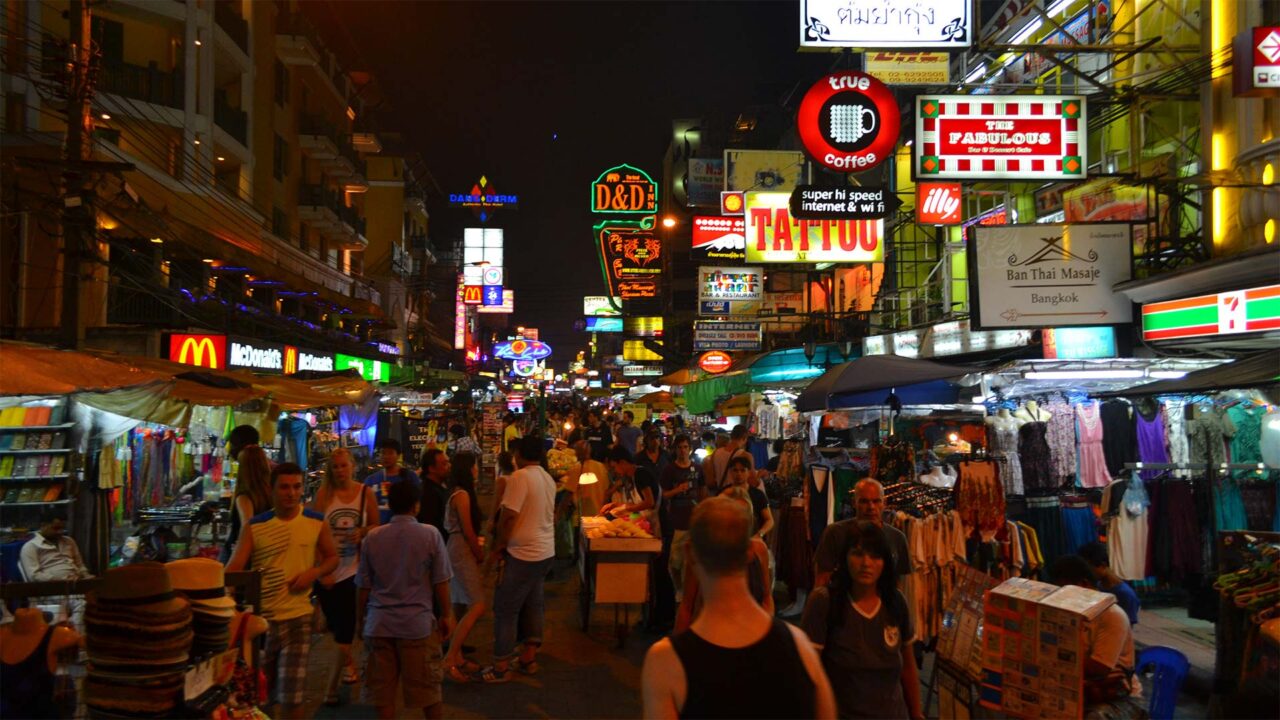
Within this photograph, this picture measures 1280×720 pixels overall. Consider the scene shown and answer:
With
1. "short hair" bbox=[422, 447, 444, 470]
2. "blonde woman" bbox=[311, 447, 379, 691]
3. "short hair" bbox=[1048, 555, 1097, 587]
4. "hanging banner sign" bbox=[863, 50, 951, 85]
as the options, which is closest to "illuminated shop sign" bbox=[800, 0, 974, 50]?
"hanging banner sign" bbox=[863, 50, 951, 85]

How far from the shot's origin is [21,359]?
859 centimetres

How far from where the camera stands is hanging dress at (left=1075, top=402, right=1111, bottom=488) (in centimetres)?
1054

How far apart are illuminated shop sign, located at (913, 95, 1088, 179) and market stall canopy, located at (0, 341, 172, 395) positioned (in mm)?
9144

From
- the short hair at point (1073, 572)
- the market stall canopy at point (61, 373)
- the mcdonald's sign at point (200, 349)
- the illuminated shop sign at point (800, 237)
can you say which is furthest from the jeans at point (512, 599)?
the mcdonald's sign at point (200, 349)

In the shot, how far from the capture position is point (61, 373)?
342 inches

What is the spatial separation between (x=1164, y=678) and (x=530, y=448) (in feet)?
17.1

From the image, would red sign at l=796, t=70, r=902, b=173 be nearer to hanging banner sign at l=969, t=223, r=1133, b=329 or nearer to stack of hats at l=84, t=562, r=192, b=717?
hanging banner sign at l=969, t=223, r=1133, b=329

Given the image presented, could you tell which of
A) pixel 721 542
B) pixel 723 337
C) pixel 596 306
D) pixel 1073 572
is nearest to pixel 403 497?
pixel 721 542

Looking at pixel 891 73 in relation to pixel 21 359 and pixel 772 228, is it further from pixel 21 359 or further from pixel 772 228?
pixel 21 359

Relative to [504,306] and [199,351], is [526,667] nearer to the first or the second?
[199,351]

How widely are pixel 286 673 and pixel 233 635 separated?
2.43 meters

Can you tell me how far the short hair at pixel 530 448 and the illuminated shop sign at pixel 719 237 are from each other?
55.2 ft

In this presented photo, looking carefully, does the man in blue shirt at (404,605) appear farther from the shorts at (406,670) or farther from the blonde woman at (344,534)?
the blonde woman at (344,534)

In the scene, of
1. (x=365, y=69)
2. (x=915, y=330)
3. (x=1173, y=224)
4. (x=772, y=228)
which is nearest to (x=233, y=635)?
(x=1173, y=224)
